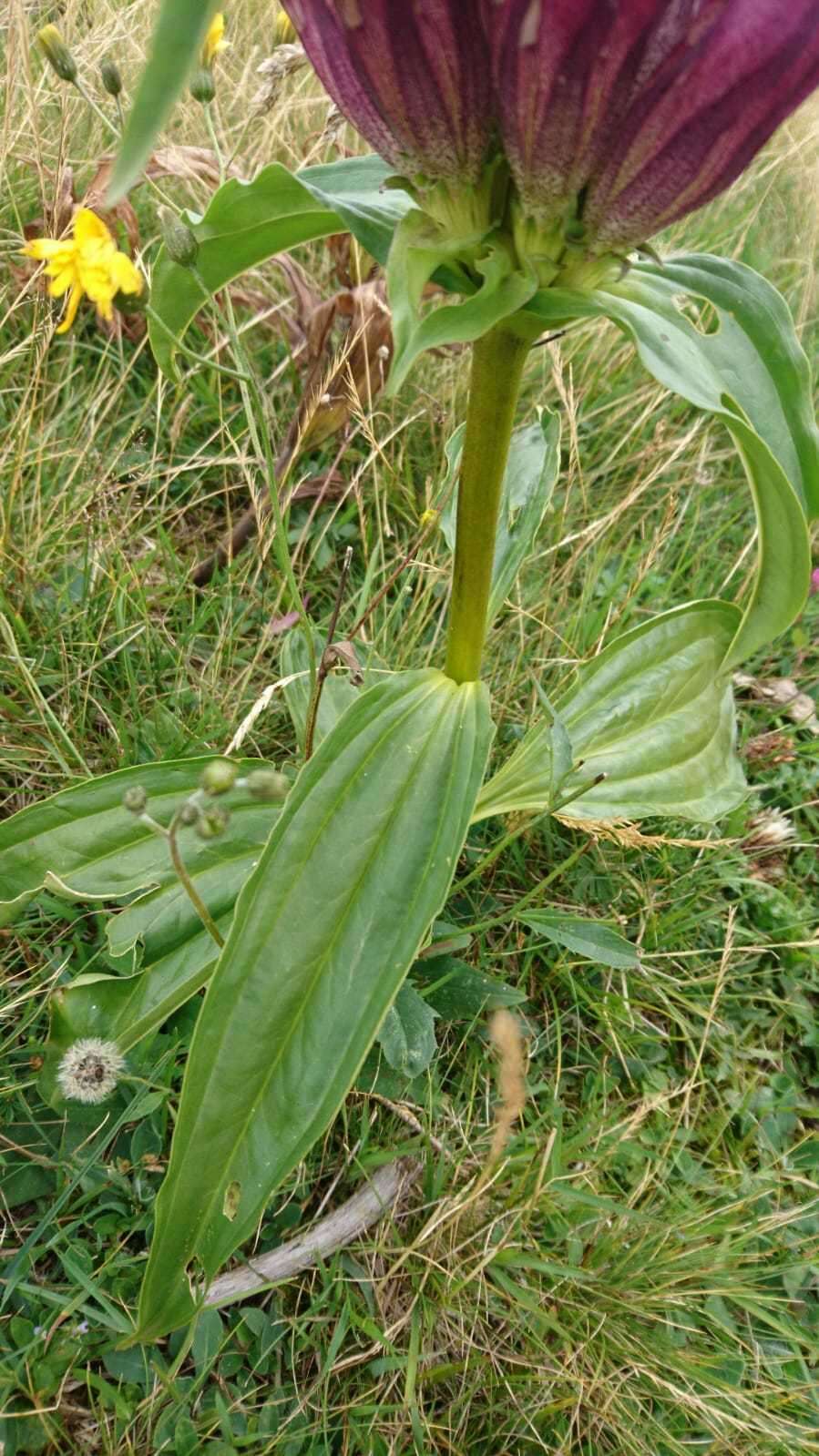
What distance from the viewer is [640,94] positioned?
26.2 inches

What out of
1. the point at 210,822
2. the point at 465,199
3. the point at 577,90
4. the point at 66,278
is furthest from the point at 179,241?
the point at 66,278

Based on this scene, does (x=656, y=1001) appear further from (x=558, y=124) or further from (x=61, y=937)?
(x=558, y=124)

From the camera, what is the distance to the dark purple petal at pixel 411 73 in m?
0.67

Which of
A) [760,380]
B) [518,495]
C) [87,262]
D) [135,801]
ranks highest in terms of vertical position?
[87,262]

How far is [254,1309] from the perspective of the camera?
1002mm

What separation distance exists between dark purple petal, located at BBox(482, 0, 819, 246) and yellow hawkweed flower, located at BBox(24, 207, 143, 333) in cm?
84

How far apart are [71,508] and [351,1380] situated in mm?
1087

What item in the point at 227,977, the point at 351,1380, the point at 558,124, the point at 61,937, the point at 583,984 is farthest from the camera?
the point at 583,984

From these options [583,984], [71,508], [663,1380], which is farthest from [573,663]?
[663,1380]

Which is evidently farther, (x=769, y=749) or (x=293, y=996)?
(x=769, y=749)

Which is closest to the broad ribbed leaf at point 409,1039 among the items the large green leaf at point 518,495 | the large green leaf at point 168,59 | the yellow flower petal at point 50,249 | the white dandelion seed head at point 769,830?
the large green leaf at point 518,495

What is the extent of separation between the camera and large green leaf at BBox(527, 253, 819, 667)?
875 mm

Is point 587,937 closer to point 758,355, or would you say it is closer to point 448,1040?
point 448,1040

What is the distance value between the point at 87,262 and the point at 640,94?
0.94 m
